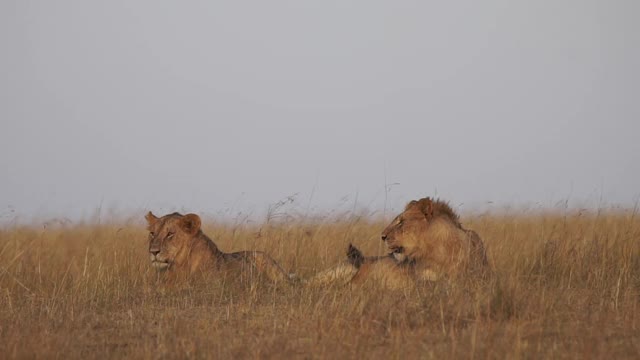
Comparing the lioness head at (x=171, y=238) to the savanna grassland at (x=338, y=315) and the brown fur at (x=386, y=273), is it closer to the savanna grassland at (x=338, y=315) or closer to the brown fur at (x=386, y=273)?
the savanna grassland at (x=338, y=315)

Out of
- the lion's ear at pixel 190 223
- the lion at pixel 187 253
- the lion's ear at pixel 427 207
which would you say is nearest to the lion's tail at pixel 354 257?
the lion at pixel 187 253

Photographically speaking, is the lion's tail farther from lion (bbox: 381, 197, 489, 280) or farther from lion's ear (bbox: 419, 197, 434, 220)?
lion's ear (bbox: 419, 197, 434, 220)

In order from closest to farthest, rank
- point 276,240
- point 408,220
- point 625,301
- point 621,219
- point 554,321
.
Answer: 1. point 554,321
2. point 625,301
3. point 408,220
4. point 276,240
5. point 621,219

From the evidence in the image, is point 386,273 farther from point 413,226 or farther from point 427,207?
point 427,207

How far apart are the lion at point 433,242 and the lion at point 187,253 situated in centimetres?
149

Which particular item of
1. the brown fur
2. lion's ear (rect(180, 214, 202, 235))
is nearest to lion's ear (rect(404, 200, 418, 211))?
the brown fur

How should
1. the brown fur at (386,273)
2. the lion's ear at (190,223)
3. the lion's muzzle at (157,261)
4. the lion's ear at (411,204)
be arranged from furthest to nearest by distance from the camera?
the lion's ear at (190,223)
the lion's muzzle at (157,261)
the lion's ear at (411,204)
the brown fur at (386,273)

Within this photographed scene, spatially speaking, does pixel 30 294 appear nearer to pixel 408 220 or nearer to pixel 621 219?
pixel 408 220

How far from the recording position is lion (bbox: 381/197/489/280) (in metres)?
9.15

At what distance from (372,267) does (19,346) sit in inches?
169

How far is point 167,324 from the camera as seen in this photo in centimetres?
725

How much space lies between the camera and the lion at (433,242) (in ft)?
30.0

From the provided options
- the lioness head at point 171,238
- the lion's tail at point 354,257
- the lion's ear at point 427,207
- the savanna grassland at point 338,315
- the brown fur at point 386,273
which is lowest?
the savanna grassland at point 338,315

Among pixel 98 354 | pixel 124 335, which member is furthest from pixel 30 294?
pixel 98 354
